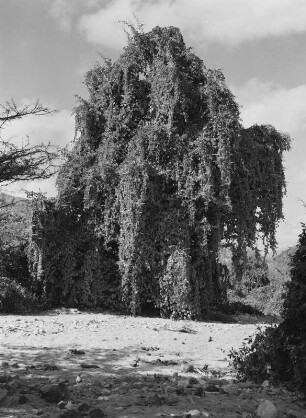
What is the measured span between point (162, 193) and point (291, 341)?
10.0 metres

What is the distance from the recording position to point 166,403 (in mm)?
5539

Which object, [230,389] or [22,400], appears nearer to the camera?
[22,400]

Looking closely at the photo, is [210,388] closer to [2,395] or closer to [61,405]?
[61,405]

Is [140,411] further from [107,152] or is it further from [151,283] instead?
[107,152]

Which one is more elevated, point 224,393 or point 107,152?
point 107,152

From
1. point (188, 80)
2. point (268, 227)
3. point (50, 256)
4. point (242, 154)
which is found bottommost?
point (50, 256)

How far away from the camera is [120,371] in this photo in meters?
7.88

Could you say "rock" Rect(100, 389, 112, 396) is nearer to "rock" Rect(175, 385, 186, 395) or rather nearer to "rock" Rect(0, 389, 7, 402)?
"rock" Rect(175, 385, 186, 395)

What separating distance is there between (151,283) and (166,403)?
34.3 ft

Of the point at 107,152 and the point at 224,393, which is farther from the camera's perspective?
the point at 107,152

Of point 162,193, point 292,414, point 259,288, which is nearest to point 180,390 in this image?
point 292,414

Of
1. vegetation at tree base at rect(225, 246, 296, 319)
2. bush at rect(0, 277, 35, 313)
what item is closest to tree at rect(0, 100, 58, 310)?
bush at rect(0, 277, 35, 313)

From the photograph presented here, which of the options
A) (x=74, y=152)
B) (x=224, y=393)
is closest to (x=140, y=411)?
(x=224, y=393)

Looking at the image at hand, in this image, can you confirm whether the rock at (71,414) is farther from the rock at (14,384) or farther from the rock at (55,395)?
the rock at (14,384)
